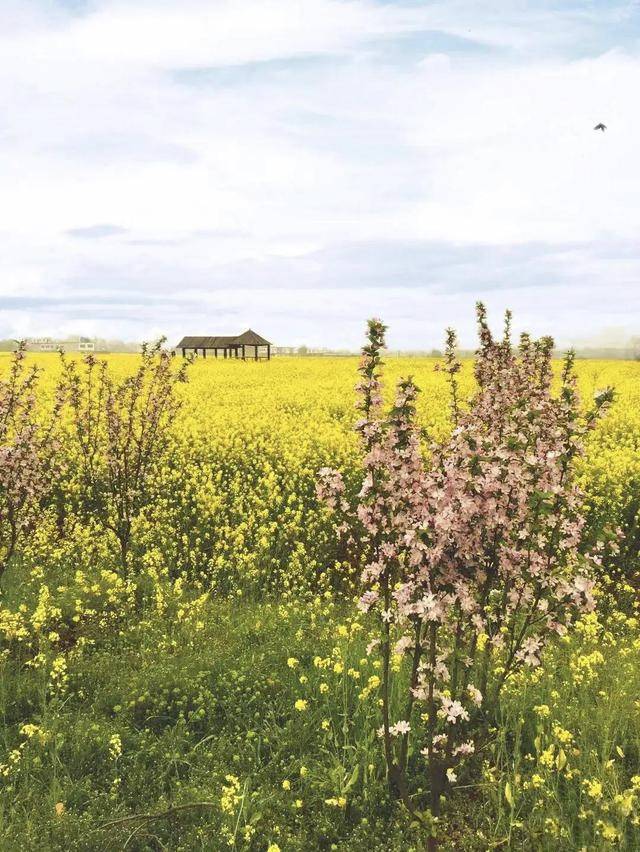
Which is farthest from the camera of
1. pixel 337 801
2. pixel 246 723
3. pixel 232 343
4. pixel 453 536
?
pixel 232 343

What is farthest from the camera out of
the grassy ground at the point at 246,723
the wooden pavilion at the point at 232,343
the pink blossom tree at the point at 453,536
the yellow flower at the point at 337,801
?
the wooden pavilion at the point at 232,343

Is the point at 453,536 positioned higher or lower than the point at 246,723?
higher

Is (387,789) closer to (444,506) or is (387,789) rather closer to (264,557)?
(444,506)

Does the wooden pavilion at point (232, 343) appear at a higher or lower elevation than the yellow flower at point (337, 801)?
higher

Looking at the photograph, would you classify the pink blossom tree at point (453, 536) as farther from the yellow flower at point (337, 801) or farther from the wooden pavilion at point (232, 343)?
the wooden pavilion at point (232, 343)

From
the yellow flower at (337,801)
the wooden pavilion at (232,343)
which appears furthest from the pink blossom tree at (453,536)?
the wooden pavilion at (232,343)

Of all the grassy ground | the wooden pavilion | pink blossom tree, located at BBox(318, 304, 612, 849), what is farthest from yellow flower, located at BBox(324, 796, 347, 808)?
the wooden pavilion

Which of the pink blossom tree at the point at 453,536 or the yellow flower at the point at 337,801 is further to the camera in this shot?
the yellow flower at the point at 337,801

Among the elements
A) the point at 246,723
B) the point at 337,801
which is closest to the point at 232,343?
the point at 246,723

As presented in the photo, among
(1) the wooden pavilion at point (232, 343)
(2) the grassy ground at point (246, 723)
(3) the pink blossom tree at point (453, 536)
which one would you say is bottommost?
(2) the grassy ground at point (246, 723)

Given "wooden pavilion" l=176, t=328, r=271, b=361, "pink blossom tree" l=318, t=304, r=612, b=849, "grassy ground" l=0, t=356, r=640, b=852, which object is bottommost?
"grassy ground" l=0, t=356, r=640, b=852

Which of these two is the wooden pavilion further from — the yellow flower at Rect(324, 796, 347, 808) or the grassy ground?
the yellow flower at Rect(324, 796, 347, 808)

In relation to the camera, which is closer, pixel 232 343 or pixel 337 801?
pixel 337 801

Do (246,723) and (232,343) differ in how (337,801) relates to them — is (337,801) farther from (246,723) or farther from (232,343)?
(232,343)
